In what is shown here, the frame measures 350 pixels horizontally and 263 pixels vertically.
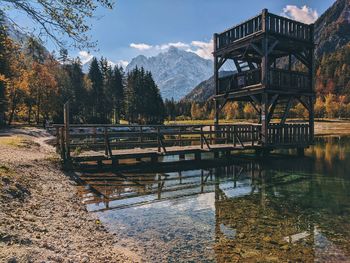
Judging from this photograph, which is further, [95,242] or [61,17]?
[61,17]

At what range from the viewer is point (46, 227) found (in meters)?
7.07

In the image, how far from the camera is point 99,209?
32.7ft

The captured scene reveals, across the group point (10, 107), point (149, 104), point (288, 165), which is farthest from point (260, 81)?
point (149, 104)

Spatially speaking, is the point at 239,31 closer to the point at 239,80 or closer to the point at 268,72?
the point at 239,80

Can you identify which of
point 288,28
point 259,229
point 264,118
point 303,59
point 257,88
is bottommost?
point 259,229

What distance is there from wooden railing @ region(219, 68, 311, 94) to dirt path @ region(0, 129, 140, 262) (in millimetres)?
14441

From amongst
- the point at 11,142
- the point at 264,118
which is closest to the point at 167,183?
the point at 264,118

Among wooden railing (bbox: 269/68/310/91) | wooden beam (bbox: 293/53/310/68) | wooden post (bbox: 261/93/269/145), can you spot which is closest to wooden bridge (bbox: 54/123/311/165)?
wooden post (bbox: 261/93/269/145)

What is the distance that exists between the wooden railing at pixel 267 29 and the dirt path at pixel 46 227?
1577 centimetres

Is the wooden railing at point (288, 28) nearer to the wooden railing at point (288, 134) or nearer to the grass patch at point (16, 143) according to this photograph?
the wooden railing at point (288, 134)

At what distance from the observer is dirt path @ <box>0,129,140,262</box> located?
5621 millimetres

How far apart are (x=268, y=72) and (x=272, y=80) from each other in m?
0.68

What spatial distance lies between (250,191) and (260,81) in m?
9.77

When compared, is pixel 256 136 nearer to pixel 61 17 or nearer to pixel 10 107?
pixel 61 17
